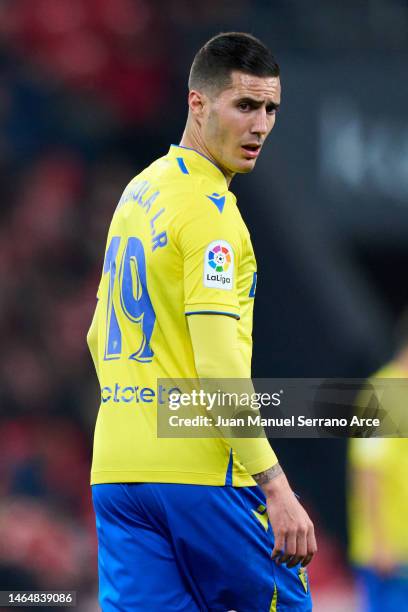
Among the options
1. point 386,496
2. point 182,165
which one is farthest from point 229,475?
point 386,496

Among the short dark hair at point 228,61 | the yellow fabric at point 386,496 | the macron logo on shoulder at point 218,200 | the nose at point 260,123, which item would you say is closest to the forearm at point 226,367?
the macron logo on shoulder at point 218,200

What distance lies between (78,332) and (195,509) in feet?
9.57

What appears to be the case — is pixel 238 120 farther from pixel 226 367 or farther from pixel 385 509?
pixel 385 509

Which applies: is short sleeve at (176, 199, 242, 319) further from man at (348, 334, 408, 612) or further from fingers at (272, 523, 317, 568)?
man at (348, 334, 408, 612)

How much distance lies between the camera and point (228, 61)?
237cm

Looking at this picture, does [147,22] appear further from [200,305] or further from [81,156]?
[200,305]

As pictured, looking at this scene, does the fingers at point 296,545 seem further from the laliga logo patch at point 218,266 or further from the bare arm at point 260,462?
the laliga logo patch at point 218,266

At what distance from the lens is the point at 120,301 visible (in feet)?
7.64

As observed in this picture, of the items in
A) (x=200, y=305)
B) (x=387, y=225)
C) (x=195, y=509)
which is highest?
(x=387, y=225)

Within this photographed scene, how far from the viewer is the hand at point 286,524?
209 centimetres

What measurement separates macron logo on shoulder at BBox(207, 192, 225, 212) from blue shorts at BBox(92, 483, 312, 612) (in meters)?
0.60

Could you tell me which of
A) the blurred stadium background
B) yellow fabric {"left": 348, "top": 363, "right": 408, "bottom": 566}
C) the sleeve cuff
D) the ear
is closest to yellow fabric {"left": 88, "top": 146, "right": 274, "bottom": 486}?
the sleeve cuff

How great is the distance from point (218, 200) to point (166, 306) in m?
0.25

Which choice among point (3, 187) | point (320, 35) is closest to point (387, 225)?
point (320, 35)
